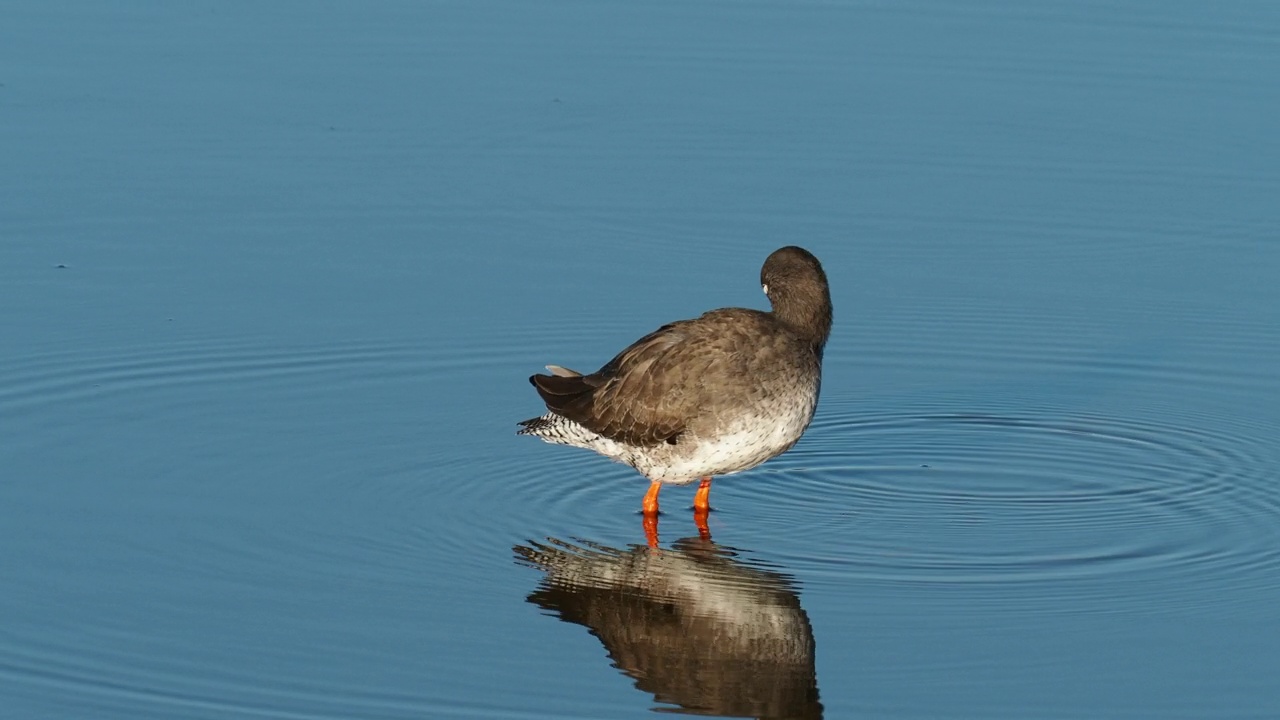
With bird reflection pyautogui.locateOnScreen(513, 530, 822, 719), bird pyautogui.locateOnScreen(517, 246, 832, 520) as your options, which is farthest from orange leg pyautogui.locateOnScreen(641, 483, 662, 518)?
bird reflection pyautogui.locateOnScreen(513, 530, 822, 719)

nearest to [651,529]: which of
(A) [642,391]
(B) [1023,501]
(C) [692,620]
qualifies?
(A) [642,391]

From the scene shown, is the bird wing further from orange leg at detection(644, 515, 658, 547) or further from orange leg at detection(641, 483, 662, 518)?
orange leg at detection(644, 515, 658, 547)

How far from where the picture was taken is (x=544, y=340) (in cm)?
1455

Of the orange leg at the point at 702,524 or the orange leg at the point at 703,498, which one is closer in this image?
the orange leg at the point at 702,524

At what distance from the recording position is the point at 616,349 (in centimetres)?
1439

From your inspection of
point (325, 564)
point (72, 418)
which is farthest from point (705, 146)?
point (325, 564)

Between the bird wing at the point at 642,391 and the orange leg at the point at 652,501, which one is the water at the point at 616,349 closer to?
the orange leg at the point at 652,501

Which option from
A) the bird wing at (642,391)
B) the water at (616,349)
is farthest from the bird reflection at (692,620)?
the bird wing at (642,391)

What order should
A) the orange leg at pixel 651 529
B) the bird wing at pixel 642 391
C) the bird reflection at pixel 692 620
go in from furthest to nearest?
the bird wing at pixel 642 391 < the orange leg at pixel 651 529 < the bird reflection at pixel 692 620

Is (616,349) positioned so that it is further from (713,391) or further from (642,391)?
(713,391)

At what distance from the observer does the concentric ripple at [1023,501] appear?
11148 millimetres

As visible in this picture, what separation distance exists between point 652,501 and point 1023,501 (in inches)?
84.8

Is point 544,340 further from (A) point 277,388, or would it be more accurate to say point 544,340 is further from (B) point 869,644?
(B) point 869,644

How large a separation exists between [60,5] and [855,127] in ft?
27.3
